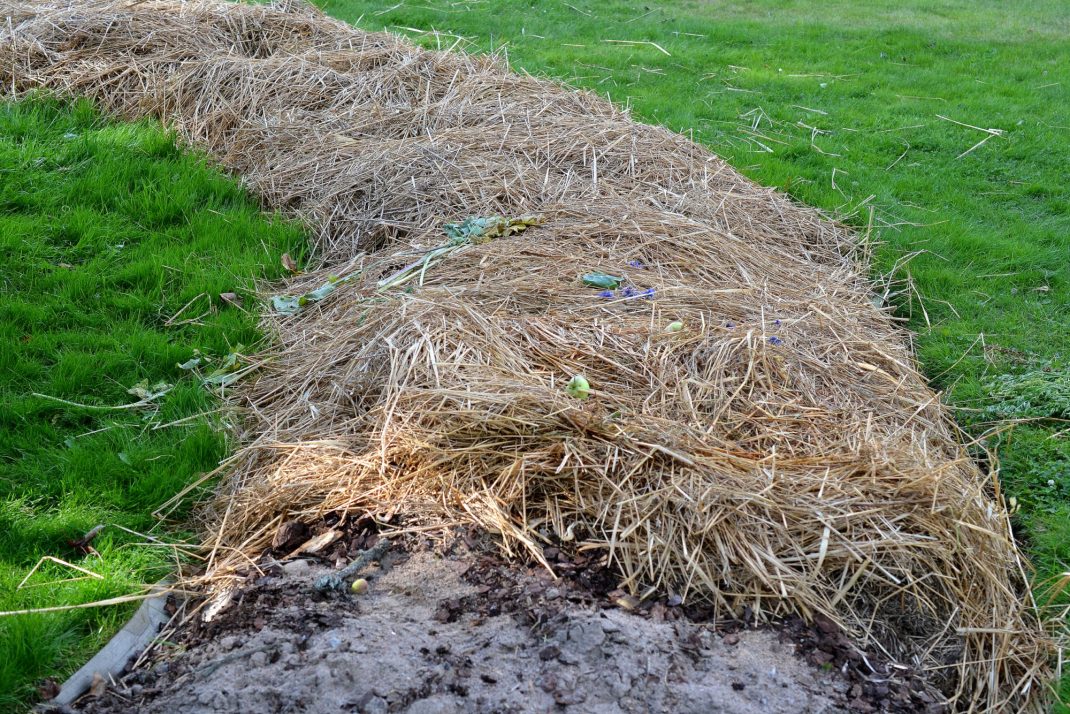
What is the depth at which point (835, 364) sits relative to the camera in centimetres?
369

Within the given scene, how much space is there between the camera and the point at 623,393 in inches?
128

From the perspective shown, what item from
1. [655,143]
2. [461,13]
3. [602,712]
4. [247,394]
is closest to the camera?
[602,712]

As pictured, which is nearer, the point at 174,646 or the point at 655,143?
the point at 174,646

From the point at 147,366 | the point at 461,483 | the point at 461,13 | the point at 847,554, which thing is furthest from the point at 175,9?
the point at 847,554

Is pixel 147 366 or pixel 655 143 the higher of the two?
pixel 655 143

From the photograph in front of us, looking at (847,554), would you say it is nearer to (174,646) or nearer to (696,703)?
(696,703)

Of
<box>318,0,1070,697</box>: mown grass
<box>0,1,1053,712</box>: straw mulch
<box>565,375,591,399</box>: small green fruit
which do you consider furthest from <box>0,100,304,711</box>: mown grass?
<box>318,0,1070,697</box>: mown grass

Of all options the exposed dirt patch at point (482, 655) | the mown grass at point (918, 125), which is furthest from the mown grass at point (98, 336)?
the mown grass at point (918, 125)

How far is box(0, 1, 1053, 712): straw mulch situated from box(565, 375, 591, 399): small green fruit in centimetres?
6

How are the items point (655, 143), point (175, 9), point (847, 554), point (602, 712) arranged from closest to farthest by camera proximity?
point (602, 712) < point (847, 554) < point (655, 143) < point (175, 9)

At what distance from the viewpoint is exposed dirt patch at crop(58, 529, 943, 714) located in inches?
86.4

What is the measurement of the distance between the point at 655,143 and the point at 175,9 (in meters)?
3.85

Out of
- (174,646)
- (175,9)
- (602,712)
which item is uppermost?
(175,9)

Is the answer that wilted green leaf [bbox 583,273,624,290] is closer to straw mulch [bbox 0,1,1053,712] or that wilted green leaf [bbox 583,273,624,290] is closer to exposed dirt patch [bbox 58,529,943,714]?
straw mulch [bbox 0,1,1053,712]
